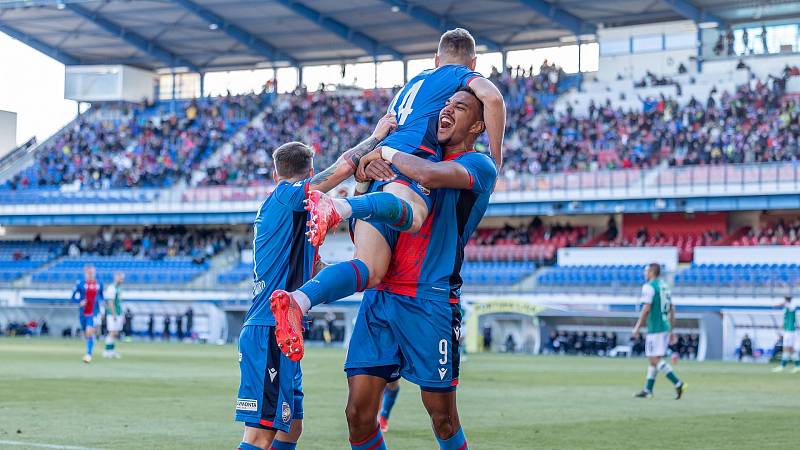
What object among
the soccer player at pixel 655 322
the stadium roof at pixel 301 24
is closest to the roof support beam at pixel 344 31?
the stadium roof at pixel 301 24

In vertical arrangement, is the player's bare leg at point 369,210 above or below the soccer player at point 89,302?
above

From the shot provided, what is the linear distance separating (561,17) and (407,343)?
1919 inches

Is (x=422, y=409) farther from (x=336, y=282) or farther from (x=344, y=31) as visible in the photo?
(x=344, y=31)

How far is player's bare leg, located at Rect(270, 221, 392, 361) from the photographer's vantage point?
6.71 m

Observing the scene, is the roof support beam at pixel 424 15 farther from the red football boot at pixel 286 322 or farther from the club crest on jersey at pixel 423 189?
the red football boot at pixel 286 322

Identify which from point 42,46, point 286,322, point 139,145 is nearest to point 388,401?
point 286,322

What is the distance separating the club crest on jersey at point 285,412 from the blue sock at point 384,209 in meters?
1.44

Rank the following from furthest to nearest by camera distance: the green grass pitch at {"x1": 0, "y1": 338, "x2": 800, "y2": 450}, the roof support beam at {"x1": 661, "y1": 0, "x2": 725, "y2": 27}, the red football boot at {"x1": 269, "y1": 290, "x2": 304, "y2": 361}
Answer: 1. the roof support beam at {"x1": 661, "y1": 0, "x2": 725, "y2": 27}
2. the green grass pitch at {"x1": 0, "y1": 338, "x2": 800, "y2": 450}
3. the red football boot at {"x1": 269, "y1": 290, "x2": 304, "y2": 361}

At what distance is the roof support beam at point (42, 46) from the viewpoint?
64.2 metres

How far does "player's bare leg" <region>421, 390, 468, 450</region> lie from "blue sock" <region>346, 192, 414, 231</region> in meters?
1.21

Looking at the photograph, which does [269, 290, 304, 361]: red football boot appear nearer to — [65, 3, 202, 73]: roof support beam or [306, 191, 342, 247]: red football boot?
[306, 191, 342, 247]: red football boot

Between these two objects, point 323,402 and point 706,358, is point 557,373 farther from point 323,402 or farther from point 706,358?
point 706,358

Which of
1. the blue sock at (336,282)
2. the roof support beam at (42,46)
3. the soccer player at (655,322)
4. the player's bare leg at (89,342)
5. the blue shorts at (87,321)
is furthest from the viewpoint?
the roof support beam at (42,46)

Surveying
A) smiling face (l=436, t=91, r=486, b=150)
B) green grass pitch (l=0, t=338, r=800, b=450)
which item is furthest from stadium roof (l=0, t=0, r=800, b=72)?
smiling face (l=436, t=91, r=486, b=150)
